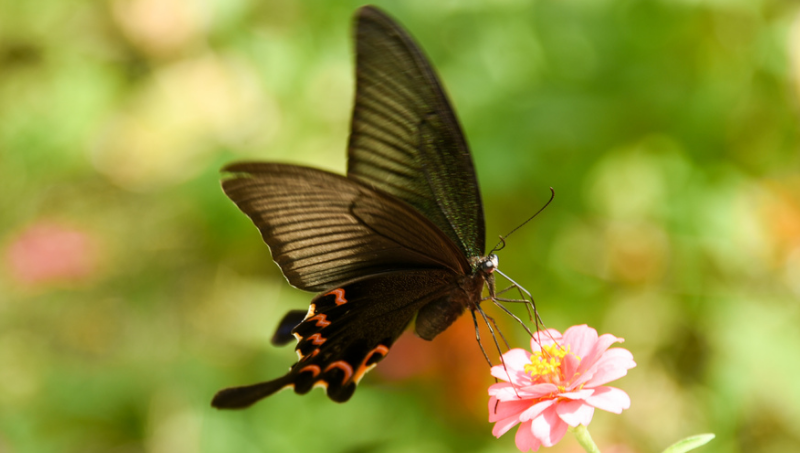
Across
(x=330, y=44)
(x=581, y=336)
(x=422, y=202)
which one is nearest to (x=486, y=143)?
(x=330, y=44)

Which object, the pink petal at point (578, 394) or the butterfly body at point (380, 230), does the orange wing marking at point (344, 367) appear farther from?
the pink petal at point (578, 394)

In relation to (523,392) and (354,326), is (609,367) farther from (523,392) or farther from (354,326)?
(354,326)

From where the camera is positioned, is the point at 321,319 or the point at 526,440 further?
the point at 321,319

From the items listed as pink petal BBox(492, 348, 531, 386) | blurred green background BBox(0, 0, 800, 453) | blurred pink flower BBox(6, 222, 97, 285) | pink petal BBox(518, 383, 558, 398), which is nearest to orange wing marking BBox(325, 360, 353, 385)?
pink petal BBox(492, 348, 531, 386)

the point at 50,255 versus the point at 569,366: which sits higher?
the point at 569,366

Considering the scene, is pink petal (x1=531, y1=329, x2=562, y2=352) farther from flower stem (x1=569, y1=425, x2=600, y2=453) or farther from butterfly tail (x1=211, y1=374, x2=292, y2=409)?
butterfly tail (x1=211, y1=374, x2=292, y2=409)

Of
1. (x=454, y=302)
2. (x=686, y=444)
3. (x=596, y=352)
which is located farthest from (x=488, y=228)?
(x=686, y=444)

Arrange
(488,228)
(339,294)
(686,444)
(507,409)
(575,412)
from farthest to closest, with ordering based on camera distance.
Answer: (488,228), (339,294), (507,409), (575,412), (686,444)
